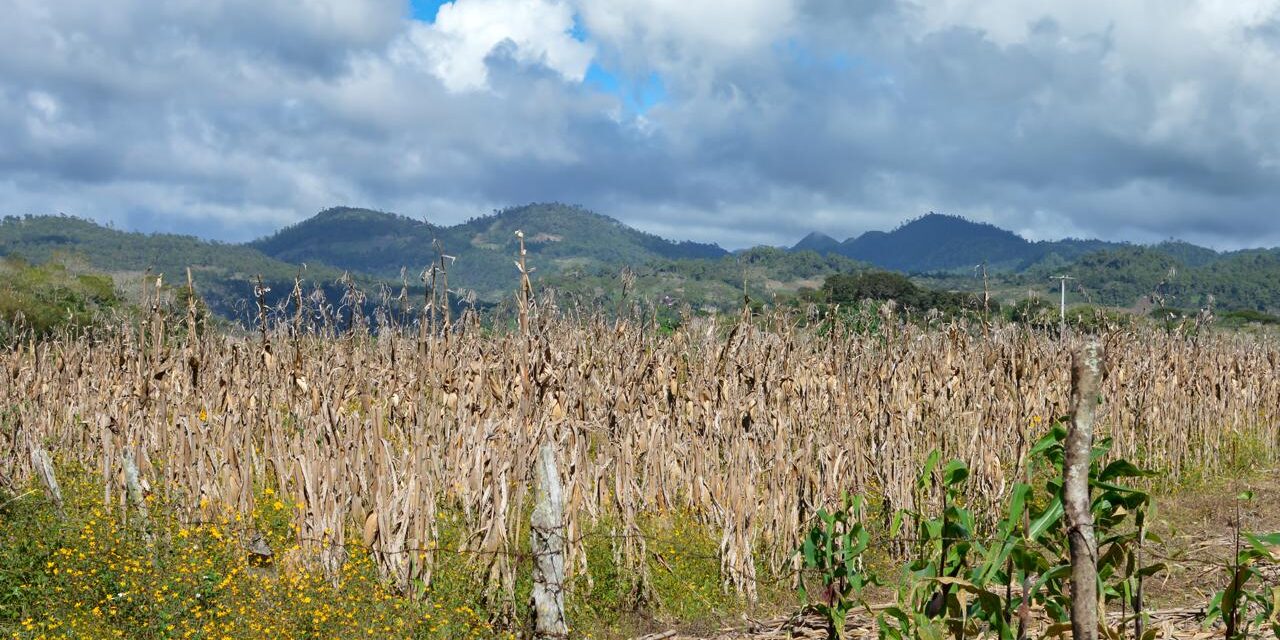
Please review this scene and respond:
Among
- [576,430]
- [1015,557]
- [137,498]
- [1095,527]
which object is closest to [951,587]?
[1015,557]

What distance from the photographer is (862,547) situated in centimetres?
380

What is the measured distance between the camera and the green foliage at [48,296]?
25188mm

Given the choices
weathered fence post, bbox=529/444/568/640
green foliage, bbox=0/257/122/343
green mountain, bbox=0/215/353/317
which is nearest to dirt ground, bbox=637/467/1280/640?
weathered fence post, bbox=529/444/568/640

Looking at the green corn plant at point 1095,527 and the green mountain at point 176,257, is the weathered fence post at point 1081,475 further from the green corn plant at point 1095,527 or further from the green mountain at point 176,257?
the green mountain at point 176,257

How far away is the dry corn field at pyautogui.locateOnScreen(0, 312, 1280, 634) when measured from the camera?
6309 mm

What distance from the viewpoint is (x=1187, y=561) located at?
3963 millimetres

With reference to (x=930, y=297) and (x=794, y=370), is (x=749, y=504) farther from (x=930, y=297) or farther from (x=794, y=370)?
(x=930, y=297)

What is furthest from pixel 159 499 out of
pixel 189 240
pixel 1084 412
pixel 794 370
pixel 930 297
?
pixel 189 240

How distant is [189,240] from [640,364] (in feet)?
586

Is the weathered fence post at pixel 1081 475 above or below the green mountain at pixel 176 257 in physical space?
below

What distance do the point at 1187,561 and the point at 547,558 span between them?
2.96 meters

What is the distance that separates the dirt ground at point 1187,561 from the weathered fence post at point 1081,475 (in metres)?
0.35

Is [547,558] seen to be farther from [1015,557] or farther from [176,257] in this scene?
[176,257]

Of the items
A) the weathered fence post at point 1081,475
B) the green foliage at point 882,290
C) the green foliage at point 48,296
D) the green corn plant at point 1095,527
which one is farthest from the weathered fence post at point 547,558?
the green foliage at point 882,290
